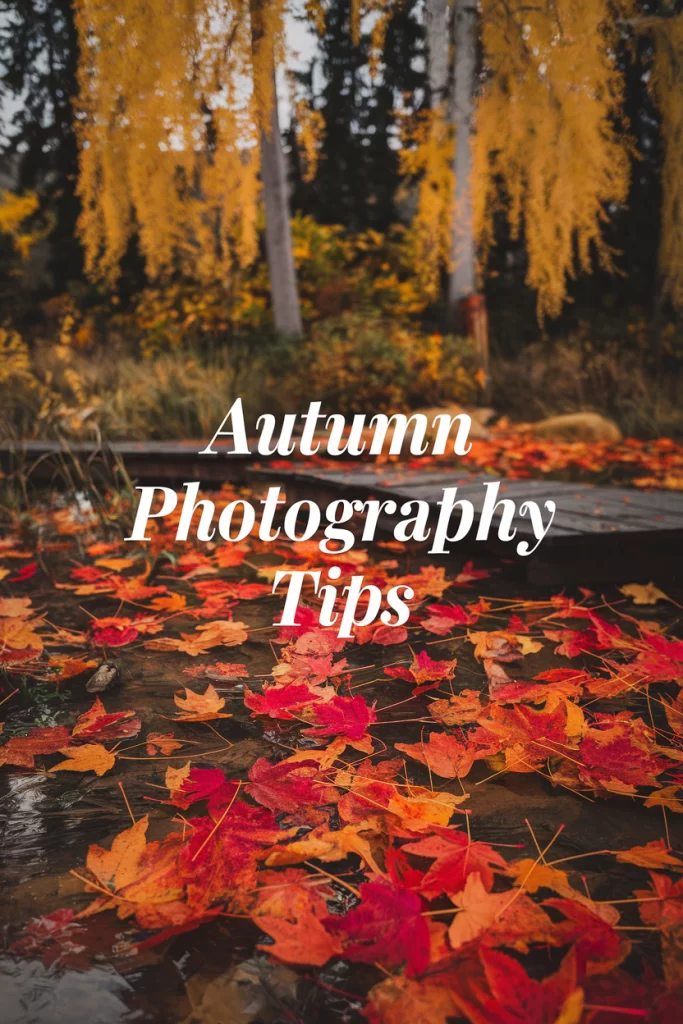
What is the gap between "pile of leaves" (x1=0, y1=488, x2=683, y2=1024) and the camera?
85 cm

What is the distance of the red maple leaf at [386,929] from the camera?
832mm

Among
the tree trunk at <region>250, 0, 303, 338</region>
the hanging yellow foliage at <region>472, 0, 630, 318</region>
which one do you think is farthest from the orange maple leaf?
the tree trunk at <region>250, 0, 303, 338</region>

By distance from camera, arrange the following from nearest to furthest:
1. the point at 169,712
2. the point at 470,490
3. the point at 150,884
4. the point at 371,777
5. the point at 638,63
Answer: the point at 150,884 → the point at 371,777 → the point at 169,712 → the point at 470,490 → the point at 638,63

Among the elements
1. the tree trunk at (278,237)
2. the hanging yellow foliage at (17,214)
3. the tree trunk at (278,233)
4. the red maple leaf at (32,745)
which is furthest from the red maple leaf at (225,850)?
the hanging yellow foliage at (17,214)

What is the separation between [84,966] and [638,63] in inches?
298

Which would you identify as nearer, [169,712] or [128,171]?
[169,712]

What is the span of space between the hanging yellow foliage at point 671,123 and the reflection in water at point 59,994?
4.58 meters

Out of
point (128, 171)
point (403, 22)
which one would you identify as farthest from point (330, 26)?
point (128, 171)

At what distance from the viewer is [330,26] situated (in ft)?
22.8

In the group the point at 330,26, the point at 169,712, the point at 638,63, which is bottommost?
the point at 169,712

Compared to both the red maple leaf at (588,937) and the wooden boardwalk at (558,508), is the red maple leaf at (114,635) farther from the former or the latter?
the red maple leaf at (588,937)

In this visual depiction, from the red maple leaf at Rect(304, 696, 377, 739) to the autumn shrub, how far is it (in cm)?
455

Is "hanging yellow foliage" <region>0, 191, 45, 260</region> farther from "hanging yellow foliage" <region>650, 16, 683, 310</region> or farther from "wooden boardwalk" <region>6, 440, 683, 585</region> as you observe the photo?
"hanging yellow foliage" <region>650, 16, 683, 310</region>

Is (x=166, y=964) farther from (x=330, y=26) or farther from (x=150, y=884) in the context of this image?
(x=330, y=26)
